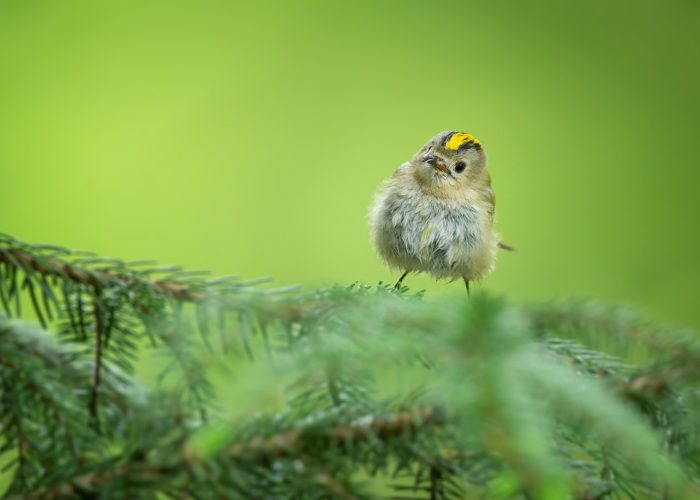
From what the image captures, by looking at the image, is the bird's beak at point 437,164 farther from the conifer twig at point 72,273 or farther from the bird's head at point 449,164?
the conifer twig at point 72,273

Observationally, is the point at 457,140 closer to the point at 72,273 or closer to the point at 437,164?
the point at 437,164

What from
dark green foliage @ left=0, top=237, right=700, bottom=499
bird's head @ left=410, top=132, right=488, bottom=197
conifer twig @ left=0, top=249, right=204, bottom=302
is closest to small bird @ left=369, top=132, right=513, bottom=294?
bird's head @ left=410, top=132, right=488, bottom=197

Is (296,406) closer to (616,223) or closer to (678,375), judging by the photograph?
(678,375)

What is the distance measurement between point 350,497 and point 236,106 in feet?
6.72

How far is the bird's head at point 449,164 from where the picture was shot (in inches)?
48.8

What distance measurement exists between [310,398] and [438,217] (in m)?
0.80

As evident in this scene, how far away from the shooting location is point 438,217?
120cm

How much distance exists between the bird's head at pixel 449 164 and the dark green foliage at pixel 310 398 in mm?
647

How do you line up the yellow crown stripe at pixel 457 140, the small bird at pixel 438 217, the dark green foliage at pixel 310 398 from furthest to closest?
the yellow crown stripe at pixel 457 140
the small bird at pixel 438 217
the dark green foliage at pixel 310 398

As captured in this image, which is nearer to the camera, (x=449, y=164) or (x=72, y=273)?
(x=72, y=273)

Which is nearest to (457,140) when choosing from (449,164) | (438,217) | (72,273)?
(449,164)

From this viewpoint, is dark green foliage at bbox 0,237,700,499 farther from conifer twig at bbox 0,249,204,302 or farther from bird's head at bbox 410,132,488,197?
bird's head at bbox 410,132,488,197

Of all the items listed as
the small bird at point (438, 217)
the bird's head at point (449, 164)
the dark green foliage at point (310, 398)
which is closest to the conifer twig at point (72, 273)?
the dark green foliage at point (310, 398)

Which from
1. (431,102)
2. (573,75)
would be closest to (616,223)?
(573,75)
